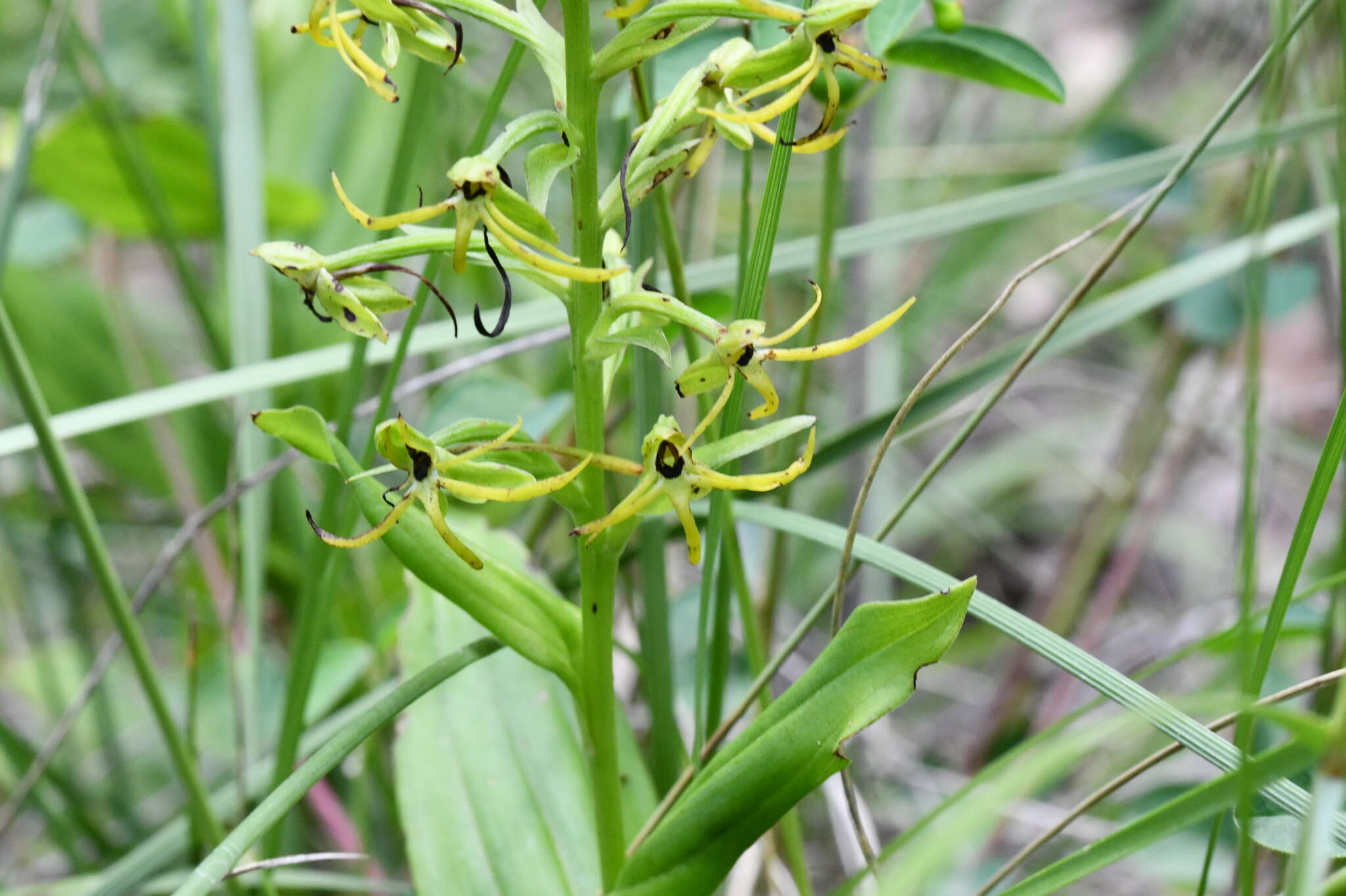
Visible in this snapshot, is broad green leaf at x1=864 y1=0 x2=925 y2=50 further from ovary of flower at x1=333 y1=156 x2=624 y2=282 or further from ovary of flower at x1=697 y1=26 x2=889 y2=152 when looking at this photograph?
ovary of flower at x1=333 y1=156 x2=624 y2=282

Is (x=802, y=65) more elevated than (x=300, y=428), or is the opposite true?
(x=802, y=65)

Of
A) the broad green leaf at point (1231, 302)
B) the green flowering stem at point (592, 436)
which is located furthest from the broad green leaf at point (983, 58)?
the broad green leaf at point (1231, 302)

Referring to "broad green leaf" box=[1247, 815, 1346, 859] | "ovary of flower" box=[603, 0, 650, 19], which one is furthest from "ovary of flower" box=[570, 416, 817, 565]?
"broad green leaf" box=[1247, 815, 1346, 859]

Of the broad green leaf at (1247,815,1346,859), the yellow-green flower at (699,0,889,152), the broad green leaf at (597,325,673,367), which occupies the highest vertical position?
the yellow-green flower at (699,0,889,152)

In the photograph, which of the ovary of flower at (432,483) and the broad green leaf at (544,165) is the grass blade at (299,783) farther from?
the broad green leaf at (544,165)

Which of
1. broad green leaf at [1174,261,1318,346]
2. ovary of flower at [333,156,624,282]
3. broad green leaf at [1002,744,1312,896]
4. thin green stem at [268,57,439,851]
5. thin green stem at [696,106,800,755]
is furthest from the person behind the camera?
broad green leaf at [1174,261,1318,346]

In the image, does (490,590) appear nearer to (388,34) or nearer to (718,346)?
(718,346)

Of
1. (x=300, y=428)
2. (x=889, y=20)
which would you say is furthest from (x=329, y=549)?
(x=889, y=20)
